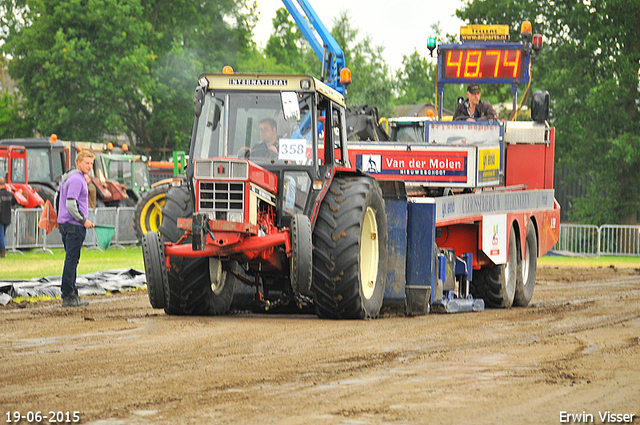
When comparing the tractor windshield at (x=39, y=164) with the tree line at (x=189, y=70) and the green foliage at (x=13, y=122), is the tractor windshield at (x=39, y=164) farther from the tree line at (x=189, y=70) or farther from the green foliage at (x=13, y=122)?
the green foliage at (x=13, y=122)

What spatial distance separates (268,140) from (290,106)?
418 millimetres

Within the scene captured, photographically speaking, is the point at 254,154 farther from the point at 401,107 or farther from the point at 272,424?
the point at 401,107

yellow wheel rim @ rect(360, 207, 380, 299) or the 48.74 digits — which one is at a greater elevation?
yellow wheel rim @ rect(360, 207, 380, 299)

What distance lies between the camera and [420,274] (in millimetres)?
11156

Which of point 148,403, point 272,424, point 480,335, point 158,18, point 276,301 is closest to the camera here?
point 272,424

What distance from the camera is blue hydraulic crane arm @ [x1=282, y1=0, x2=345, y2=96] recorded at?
22094 millimetres

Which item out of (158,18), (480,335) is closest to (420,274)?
(480,335)

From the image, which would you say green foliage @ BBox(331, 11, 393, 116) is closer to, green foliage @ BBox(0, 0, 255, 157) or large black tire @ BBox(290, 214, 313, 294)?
green foliage @ BBox(0, 0, 255, 157)

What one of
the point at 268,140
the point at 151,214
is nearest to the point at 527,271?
the point at 268,140

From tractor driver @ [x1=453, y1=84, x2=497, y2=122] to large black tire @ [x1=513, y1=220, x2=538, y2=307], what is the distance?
1732 millimetres

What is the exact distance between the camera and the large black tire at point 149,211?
938 inches

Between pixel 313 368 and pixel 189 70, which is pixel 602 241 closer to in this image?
pixel 189 70

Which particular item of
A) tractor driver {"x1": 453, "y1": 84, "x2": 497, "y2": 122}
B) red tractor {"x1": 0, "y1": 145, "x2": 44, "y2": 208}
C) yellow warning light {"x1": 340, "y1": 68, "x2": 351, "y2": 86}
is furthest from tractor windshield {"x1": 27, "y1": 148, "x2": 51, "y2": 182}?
tractor driver {"x1": 453, "y1": 84, "x2": 497, "y2": 122}

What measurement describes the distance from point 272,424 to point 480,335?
4.41 m
